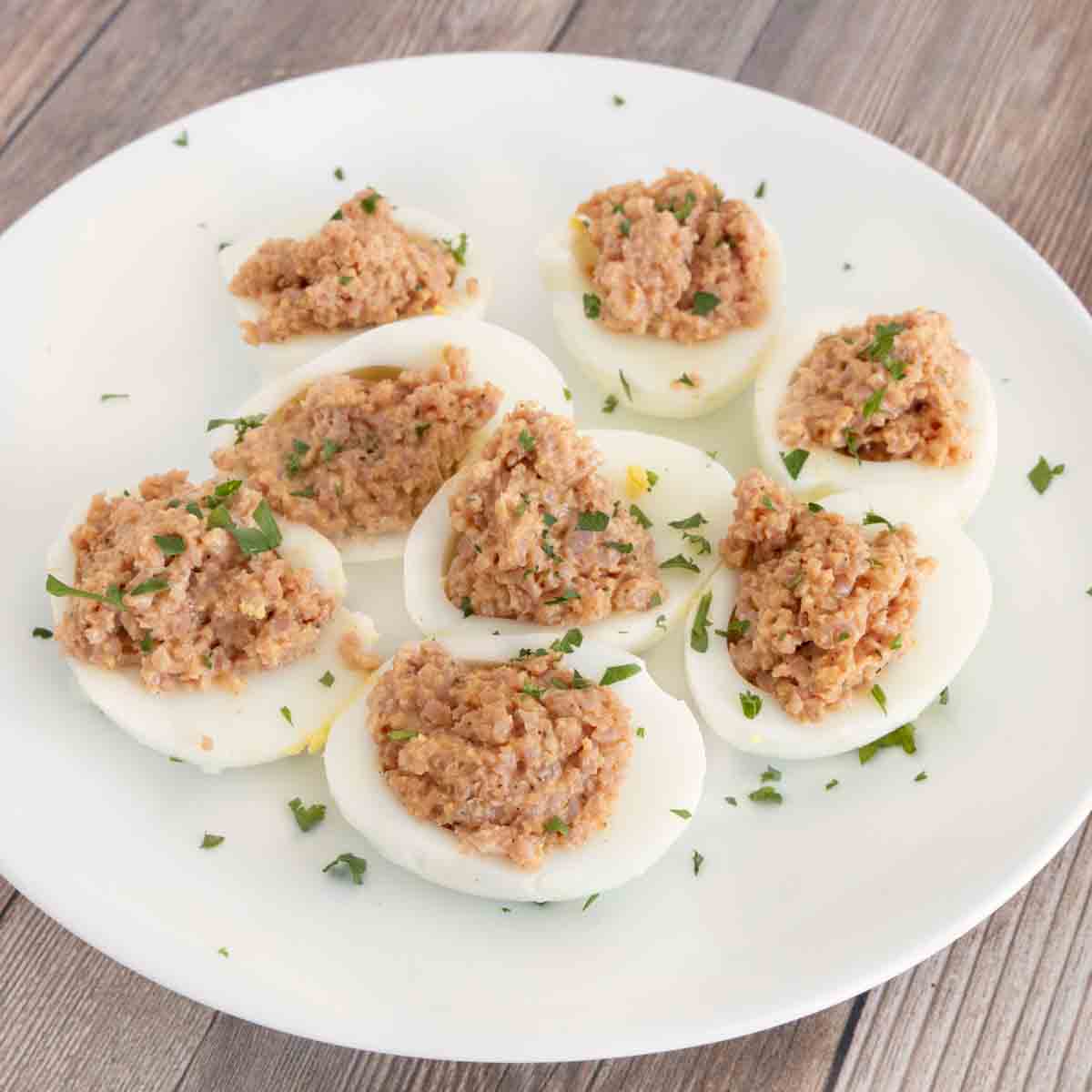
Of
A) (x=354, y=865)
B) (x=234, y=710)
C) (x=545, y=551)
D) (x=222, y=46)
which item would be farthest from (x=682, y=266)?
(x=222, y=46)

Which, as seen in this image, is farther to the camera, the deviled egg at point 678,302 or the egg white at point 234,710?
the deviled egg at point 678,302

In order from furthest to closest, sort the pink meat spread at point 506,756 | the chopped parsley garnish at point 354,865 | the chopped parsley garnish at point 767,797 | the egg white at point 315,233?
the egg white at point 315,233
the chopped parsley garnish at point 767,797
the chopped parsley garnish at point 354,865
the pink meat spread at point 506,756

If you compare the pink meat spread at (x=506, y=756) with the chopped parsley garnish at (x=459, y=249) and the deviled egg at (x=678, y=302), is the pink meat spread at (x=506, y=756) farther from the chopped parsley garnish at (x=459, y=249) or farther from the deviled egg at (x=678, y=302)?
the chopped parsley garnish at (x=459, y=249)

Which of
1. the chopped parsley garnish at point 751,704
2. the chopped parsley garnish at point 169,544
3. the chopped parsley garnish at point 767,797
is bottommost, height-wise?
the chopped parsley garnish at point 767,797

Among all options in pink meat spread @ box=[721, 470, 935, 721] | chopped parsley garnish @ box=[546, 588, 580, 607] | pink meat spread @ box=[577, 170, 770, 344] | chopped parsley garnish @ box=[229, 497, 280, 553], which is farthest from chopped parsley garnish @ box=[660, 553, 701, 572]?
chopped parsley garnish @ box=[229, 497, 280, 553]

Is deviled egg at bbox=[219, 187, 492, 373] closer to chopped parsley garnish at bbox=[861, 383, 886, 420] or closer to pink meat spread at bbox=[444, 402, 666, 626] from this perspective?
pink meat spread at bbox=[444, 402, 666, 626]

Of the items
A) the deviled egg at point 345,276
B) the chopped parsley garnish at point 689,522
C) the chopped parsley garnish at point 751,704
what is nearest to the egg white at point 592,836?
the chopped parsley garnish at point 751,704

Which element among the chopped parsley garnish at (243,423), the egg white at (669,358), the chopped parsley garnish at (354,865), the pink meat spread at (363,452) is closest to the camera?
the chopped parsley garnish at (354,865)
